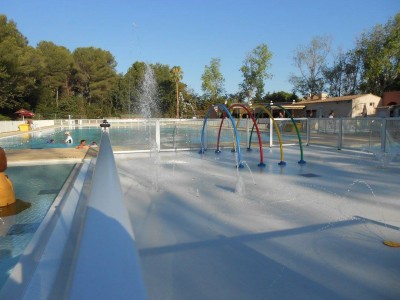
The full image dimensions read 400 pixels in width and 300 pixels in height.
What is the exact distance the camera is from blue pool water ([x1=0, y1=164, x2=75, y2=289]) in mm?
Answer: 3705

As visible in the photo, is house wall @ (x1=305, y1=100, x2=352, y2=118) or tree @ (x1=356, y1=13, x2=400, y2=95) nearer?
house wall @ (x1=305, y1=100, x2=352, y2=118)

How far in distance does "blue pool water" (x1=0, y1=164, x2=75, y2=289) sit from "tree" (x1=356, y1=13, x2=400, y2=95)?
4059 cm

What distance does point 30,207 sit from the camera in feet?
18.4

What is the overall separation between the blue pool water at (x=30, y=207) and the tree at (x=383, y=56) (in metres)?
40.6

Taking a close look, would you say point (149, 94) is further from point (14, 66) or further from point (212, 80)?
point (14, 66)

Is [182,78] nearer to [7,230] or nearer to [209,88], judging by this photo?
[209,88]

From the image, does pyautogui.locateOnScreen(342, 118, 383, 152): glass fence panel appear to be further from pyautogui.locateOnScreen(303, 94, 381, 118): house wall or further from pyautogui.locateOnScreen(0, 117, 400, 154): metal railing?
pyautogui.locateOnScreen(303, 94, 381, 118): house wall

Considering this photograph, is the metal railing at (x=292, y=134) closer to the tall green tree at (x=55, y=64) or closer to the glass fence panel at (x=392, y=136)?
the glass fence panel at (x=392, y=136)

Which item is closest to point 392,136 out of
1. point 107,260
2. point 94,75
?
point 107,260

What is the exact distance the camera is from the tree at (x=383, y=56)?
129 ft

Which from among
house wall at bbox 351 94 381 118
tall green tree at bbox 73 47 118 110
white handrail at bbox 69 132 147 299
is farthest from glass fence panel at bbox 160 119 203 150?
tall green tree at bbox 73 47 118 110

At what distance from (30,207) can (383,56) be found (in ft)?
143

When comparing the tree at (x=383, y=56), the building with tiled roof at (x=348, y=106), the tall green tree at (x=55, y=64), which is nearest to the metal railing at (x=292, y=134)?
the building with tiled roof at (x=348, y=106)

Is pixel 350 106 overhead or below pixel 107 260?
overhead
